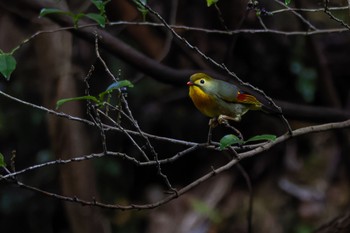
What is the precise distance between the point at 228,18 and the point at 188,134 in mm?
1607

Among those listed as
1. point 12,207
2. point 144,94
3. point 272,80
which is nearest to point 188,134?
point 144,94

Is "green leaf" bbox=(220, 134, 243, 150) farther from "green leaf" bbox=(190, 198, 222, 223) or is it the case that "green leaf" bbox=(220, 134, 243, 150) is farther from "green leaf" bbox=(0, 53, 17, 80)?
"green leaf" bbox=(190, 198, 222, 223)

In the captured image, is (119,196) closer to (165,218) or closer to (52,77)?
(165,218)

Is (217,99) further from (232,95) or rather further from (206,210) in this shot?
(206,210)

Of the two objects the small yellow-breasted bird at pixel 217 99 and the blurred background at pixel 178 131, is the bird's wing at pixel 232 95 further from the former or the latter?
the blurred background at pixel 178 131

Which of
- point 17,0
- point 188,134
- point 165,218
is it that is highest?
point 17,0

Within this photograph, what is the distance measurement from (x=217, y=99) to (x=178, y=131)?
2744 mm

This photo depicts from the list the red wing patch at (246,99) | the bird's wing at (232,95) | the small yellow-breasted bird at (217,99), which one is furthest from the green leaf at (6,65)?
the red wing patch at (246,99)

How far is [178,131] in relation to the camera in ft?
16.6

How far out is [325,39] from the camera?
4867mm

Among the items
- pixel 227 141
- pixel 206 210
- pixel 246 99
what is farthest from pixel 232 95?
pixel 206 210

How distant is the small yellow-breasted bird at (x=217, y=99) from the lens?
2324mm

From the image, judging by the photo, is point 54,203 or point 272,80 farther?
point 54,203

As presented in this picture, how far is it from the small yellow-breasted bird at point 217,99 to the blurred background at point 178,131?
153cm
